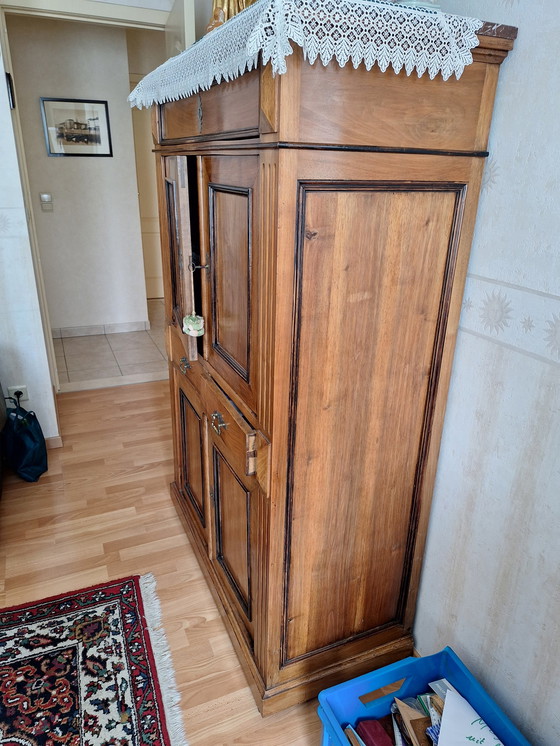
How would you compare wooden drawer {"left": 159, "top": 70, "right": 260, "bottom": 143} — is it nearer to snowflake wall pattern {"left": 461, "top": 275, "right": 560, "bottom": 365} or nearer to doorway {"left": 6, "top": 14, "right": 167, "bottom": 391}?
snowflake wall pattern {"left": 461, "top": 275, "right": 560, "bottom": 365}

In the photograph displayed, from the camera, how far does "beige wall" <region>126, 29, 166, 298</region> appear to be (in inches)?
175

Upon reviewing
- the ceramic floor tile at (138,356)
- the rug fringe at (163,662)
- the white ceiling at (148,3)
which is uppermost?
the white ceiling at (148,3)

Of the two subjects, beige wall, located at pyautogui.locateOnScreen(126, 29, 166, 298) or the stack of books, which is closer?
the stack of books

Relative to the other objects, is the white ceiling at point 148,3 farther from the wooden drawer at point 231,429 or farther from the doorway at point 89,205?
the wooden drawer at point 231,429

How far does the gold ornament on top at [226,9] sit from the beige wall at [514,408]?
0.50 m

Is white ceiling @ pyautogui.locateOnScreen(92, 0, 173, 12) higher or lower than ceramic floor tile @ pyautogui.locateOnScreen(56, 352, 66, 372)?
higher

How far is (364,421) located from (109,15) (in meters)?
2.58

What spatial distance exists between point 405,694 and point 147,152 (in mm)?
4958

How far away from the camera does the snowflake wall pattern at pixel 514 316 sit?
1030 mm

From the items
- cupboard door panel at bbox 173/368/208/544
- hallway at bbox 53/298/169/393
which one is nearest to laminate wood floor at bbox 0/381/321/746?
cupboard door panel at bbox 173/368/208/544

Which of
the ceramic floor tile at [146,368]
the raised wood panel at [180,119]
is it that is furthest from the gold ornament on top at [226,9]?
the ceramic floor tile at [146,368]

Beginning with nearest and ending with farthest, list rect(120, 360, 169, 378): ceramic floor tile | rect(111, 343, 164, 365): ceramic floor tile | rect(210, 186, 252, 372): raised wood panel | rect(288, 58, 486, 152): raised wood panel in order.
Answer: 1. rect(288, 58, 486, 152): raised wood panel
2. rect(210, 186, 252, 372): raised wood panel
3. rect(120, 360, 169, 378): ceramic floor tile
4. rect(111, 343, 164, 365): ceramic floor tile

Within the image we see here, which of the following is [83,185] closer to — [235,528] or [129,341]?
[129,341]

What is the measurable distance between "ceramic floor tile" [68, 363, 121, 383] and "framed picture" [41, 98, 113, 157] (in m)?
1.71
